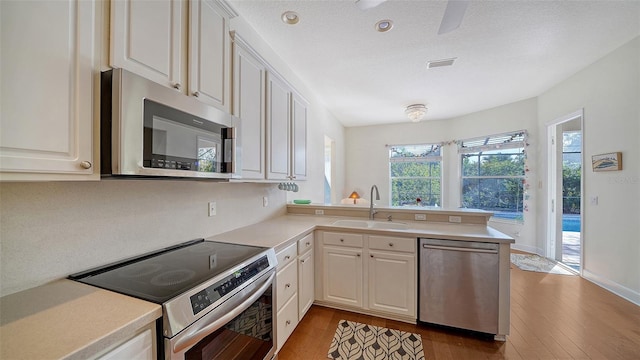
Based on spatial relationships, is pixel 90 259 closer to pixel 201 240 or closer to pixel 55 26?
pixel 201 240

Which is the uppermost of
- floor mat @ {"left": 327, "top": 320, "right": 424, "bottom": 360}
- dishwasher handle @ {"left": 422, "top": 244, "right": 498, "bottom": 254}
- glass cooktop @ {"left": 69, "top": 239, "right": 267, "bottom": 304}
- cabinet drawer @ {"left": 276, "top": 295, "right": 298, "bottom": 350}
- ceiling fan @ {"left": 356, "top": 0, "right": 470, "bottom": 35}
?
ceiling fan @ {"left": 356, "top": 0, "right": 470, "bottom": 35}

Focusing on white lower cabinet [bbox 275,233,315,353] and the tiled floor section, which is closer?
white lower cabinet [bbox 275,233,315,353]

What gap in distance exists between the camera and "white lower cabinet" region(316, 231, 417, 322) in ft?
6.94

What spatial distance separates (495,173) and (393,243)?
403 centimetres

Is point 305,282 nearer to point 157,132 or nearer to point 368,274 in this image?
point 368,274

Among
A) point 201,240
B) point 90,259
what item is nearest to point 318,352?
point 201,240

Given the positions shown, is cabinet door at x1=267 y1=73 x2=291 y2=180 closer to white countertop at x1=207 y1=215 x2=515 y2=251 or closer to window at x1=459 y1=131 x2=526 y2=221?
white countertop at x1=207 y1=215 x2=515 y2=251

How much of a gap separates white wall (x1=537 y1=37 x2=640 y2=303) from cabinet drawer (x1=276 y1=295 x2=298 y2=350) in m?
3.58

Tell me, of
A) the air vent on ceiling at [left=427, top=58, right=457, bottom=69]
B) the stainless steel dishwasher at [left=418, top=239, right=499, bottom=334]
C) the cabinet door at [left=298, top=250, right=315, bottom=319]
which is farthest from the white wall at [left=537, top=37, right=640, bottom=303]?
the cabinet door at [left=298, top=250, right=315, bottom=319]

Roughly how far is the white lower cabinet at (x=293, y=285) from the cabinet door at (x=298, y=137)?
28.7 inches

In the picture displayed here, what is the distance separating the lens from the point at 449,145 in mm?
5504

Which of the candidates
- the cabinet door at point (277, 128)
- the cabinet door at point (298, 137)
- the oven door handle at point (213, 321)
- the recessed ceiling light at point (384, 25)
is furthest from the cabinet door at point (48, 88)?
the recessed ceiling light at point (384, 25)

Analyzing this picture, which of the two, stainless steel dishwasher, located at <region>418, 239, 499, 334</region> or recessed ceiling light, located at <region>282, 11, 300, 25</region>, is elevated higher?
recessed ceiling light, located at <region>282, 11, 300, 25</region>

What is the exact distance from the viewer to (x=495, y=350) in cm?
185
